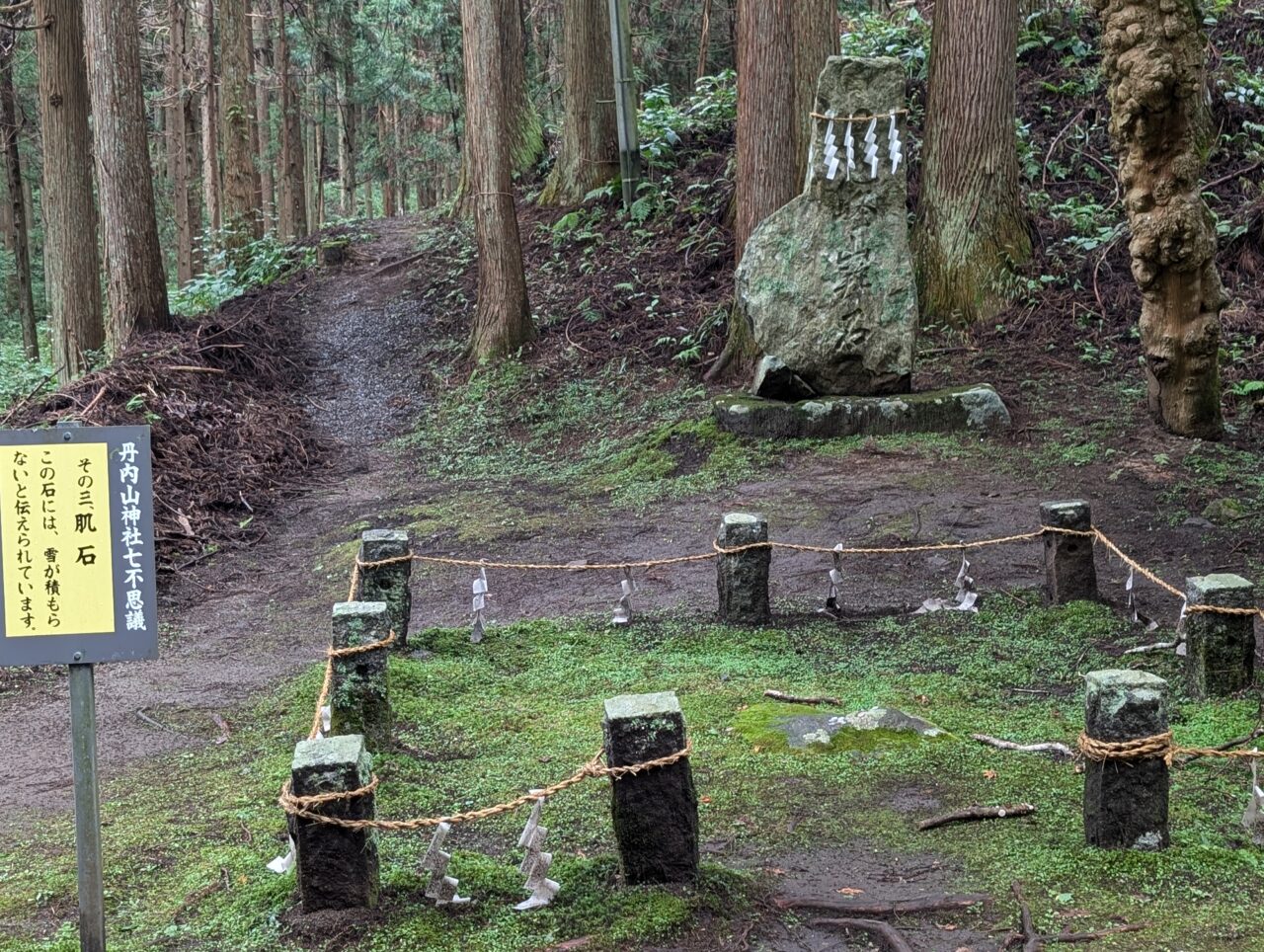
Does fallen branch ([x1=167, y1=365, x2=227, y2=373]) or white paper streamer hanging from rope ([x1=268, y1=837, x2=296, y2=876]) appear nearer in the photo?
white paper streamer hanging from rope ([x1=268, y1=837, x2=296, y2=876])

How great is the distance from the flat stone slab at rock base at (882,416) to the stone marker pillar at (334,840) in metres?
7.49

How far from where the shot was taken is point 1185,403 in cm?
980

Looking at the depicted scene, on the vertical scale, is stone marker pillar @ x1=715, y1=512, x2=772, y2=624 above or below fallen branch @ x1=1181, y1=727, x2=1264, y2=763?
above

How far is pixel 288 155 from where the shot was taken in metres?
29.1

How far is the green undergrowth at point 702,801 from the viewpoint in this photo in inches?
144

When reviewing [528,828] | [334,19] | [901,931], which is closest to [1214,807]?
[901,931]

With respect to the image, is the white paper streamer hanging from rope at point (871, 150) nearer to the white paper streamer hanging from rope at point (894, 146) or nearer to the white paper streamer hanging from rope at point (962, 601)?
the white paper streamer hanging from rope at point (894, 146)

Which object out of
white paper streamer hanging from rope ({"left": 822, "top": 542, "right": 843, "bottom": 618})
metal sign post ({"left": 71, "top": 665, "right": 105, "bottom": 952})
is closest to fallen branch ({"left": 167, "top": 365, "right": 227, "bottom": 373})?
white paper streamer hanging from rope ({"left": 822, "top": 542, "right": 843, "bottom": 618})

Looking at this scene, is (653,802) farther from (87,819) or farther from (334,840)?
(87,819)

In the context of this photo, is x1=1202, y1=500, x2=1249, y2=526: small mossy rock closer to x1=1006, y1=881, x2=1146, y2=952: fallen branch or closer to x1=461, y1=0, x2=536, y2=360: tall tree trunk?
x1=1006, y1=881, x2=1146, y2=952: fallen branch

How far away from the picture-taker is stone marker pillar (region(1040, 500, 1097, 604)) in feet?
22.7

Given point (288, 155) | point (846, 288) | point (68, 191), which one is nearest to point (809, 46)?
point (846, 288)

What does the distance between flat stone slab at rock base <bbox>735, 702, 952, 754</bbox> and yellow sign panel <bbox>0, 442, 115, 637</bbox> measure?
292 centimetres

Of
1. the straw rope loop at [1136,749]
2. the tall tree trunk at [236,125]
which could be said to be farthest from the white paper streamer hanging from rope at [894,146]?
the tall tree trunk at [236,125]
